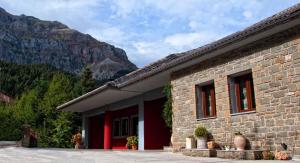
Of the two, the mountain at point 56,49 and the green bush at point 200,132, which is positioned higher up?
the mountain at point 56,49

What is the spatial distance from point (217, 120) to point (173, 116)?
2643 mm

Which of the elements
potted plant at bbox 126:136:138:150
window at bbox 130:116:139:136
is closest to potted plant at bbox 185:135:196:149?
potted plant at bbox 126:136:138:150

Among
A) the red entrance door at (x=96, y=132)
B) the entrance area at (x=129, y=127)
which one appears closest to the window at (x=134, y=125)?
the entrance area at (x=129, y=127)

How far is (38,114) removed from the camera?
114 feet

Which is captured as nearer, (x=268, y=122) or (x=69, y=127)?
(x=268, y=122)

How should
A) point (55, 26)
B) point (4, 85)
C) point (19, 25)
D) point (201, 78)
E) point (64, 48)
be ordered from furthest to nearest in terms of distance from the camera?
point (55, 26)
point (19, 25)
point (64, 48)
point (4, 85)
point (201, 78)

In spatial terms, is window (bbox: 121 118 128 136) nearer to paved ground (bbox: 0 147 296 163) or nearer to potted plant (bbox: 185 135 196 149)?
potted plant (bbox: 185 135 196 149)

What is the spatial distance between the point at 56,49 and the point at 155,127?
129079 mm

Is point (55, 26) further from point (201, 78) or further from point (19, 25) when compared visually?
point (201, 78)

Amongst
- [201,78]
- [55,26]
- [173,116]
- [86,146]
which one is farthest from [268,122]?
[55,26]

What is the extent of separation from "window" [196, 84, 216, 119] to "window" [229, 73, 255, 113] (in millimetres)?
1179

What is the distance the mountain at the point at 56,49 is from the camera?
119m

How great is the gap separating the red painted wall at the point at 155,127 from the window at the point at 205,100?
5.08 metres

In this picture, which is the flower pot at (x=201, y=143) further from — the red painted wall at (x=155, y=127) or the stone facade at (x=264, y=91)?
the red painted wall at (x=155, y=127)
